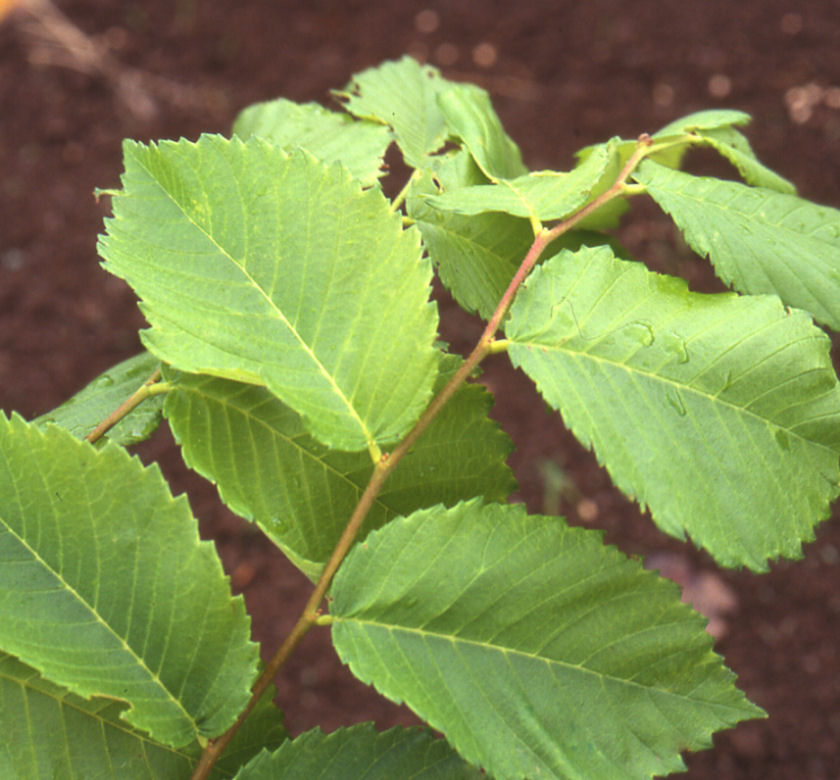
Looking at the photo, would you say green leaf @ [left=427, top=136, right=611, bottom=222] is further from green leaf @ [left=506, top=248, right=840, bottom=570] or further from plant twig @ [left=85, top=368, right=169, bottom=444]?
plant twig @ [left=85, top=368, right=169, bottom=444]

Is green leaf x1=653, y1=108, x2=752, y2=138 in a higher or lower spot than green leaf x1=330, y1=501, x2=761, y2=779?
higher

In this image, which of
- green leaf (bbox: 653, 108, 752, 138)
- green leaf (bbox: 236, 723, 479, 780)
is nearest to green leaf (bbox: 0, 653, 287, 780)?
green leaf (bbox: 236, 723, 479, 780)

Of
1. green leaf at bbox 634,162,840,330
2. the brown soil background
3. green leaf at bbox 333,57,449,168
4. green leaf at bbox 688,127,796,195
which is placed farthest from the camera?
the brown soil background

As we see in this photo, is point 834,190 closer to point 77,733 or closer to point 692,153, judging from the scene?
point 692,153

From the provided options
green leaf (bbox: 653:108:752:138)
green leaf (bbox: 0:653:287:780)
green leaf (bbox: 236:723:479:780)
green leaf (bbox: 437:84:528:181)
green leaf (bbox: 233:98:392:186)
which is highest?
green leaf (bbox: 233:98:392:186)

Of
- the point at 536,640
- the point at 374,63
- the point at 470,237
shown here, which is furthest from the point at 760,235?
the point at 374,63

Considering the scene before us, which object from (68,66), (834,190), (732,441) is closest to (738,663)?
(834,190)
